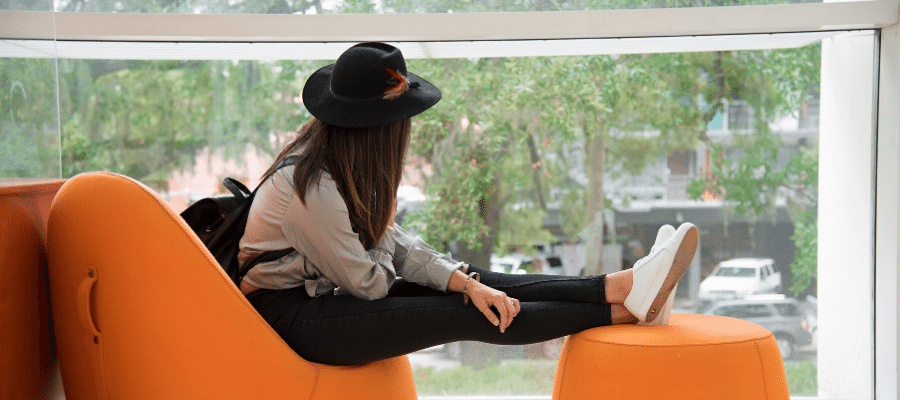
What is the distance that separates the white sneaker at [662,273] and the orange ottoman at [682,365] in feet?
0.22

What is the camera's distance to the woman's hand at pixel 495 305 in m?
1.58

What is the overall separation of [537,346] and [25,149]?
218cm

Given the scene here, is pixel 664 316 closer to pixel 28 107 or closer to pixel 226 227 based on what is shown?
pixel 226 227

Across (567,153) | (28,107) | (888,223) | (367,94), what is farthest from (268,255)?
(888,223)

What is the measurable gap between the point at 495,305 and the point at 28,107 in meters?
1.26

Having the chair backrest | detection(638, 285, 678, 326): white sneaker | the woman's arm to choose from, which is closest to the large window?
detection(638, 285, 678, 326): white sneaker

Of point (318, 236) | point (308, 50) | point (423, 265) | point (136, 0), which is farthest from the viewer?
point (136, 0)

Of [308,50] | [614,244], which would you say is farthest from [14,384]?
[614,244]

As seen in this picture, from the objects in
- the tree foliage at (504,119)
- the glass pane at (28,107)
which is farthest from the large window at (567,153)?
the glass pane at (28,107)

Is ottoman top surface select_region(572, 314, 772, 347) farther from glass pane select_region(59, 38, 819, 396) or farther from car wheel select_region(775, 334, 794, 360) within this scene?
car wheel select_region(775, 334, 794, 360)

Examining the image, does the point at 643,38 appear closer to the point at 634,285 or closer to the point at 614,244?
the point at 614,244

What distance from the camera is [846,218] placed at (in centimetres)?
272

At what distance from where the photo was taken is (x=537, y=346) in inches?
119

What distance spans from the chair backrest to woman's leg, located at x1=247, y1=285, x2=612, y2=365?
6.0 inches
